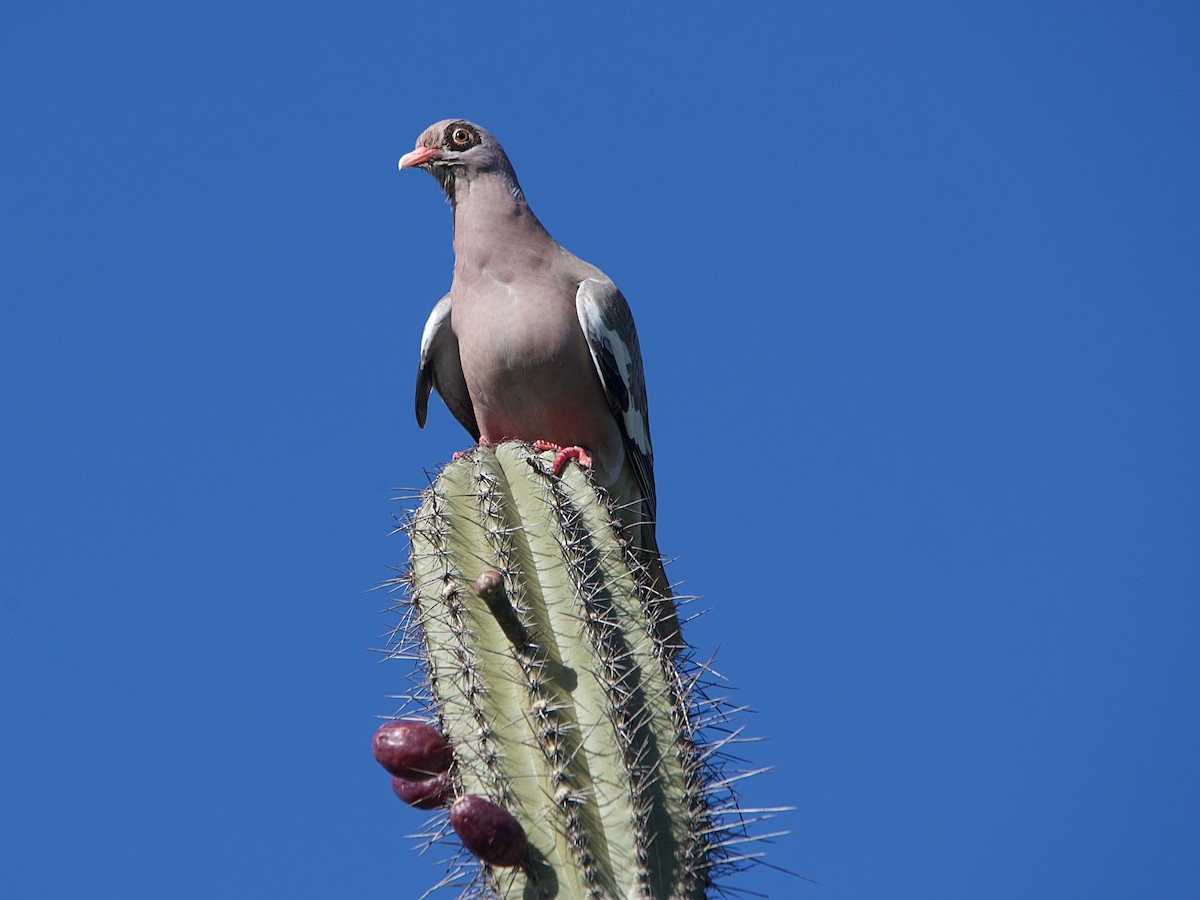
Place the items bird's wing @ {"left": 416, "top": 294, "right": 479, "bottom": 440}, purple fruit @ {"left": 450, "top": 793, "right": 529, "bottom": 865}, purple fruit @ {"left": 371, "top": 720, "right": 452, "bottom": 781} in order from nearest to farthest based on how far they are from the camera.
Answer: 1. purple fruit @ {"left": 450, "top": 793, "right": 529, "bottom": 865}
2. purple fruit @ {"left": 371, "top": 720, "right": 452, "bottom": 781}
3. bird's wing @ {"left": 416, "top": 294, "right": 479, "bottom": 440}

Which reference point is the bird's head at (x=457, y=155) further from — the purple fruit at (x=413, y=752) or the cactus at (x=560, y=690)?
the purple fruit at (x=413, y=752)

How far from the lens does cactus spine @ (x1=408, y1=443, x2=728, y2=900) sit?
11.5 ft

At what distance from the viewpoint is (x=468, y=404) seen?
6.69 meters

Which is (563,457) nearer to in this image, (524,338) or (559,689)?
(524,338)

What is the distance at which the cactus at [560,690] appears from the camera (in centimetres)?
352

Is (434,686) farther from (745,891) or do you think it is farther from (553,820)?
(745,891)

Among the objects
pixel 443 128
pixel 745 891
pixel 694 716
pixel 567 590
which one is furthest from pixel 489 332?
pixel 745 891

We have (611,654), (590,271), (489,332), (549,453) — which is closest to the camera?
(611,654)

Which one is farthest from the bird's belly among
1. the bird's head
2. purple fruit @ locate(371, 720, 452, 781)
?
purple fruit @ locate(371, 720, 452, 781)

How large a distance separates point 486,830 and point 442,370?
139 inches

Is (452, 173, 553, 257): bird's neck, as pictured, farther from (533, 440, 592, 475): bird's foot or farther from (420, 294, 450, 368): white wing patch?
(533, 440, 592, 475): bird's foot

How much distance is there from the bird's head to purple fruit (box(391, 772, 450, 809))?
356 centimetres

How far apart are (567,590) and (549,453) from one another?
46.7 inches

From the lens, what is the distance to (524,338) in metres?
5.89
